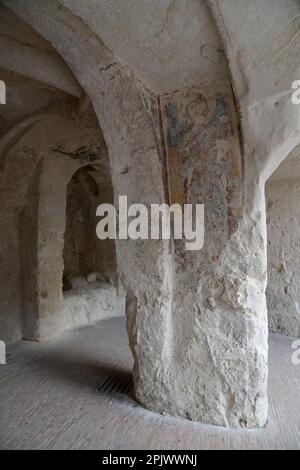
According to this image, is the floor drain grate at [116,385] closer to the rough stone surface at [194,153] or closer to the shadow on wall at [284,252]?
the rough stone surface at [194,153]

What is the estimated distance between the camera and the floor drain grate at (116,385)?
3.42 metres

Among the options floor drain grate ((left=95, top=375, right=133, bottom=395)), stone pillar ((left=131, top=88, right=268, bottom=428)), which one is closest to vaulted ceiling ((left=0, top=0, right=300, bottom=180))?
stone pillar ((left=131, top=88, right=268, bottom=428))

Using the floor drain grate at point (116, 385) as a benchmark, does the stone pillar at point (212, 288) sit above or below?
above

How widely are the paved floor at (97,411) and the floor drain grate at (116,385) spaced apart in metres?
0.01

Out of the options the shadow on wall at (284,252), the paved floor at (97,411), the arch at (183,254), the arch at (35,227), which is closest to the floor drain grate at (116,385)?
the paved floor at (97,411)

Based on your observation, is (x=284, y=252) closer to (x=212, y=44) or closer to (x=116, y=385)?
(x=116, y=385)

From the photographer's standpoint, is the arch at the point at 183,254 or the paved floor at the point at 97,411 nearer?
the paved floor at the point at 97,411

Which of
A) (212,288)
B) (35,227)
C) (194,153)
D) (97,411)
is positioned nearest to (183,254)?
(212,288)

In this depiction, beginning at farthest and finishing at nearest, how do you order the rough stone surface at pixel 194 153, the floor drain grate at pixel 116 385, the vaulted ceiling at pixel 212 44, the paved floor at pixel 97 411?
the floor drain grate at pixel 116 385, the paved floor at pixel 97 411, the rough stone surface at pixel 194 153, the vaulted ceiling at pixel 212 44

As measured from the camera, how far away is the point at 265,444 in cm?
253

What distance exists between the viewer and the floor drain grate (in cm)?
342

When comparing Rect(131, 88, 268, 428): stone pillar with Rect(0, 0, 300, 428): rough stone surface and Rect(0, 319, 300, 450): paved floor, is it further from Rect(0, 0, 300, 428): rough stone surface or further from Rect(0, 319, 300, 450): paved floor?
Rect(0, 319, 300, 450): paved floor

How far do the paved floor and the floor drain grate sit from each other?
0.01 meters
